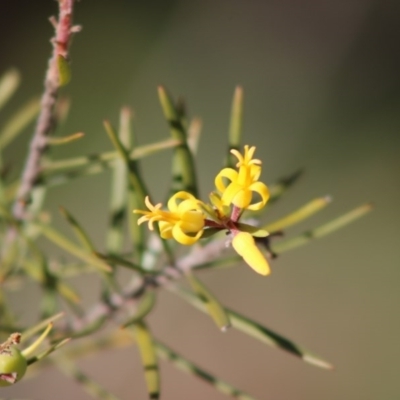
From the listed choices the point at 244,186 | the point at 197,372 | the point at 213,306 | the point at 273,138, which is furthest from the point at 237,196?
the point at 273,138

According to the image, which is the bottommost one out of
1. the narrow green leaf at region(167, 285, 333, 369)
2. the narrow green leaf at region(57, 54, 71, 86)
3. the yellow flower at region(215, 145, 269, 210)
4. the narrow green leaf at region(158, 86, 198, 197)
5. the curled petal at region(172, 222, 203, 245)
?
the narrow green leaf at region(167, 285, 333, 369)

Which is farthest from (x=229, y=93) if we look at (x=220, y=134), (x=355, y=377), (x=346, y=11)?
(x=355, y=377)

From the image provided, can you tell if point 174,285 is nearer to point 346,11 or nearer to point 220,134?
point 220,134

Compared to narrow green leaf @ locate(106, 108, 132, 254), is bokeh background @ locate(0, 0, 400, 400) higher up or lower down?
higher up

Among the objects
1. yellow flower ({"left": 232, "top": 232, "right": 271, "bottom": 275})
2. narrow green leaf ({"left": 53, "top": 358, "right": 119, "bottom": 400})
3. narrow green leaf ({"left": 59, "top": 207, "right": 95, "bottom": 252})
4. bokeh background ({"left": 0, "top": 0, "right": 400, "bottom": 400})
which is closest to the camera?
yellow flower ({"left": 232, "top": 232, "right": 271, "bottom": 275})

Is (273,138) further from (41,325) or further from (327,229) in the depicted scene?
(41,325)

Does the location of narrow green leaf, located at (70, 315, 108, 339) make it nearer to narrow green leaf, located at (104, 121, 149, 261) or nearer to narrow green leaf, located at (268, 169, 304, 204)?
narrow green leaf, located at (104, 121, 149, 261)

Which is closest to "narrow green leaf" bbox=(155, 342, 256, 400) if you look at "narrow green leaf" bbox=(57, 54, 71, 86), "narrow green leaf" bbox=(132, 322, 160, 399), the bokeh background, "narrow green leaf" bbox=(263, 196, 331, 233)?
"narrow green leaf" bbox=(132, 322, 160, 399)
